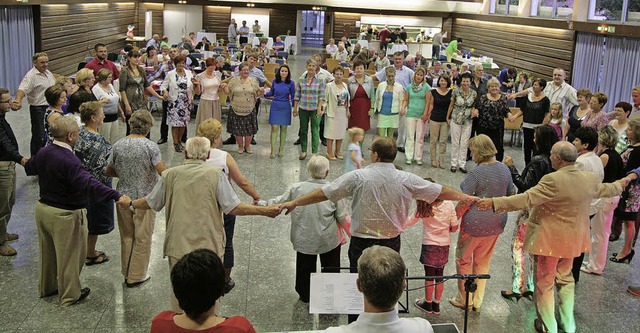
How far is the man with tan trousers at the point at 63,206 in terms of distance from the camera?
193 inches

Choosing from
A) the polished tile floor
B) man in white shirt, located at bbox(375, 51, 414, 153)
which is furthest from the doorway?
the polished tile floor

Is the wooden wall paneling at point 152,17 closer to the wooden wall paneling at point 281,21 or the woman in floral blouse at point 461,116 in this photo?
the wooden wall paneling at point 281,21

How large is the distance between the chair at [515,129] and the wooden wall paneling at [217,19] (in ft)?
62.9

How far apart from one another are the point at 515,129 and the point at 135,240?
27.7 feet

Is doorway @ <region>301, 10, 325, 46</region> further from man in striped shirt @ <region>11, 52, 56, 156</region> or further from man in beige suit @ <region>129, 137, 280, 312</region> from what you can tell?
man in beige suit @ <region>129, 137, 280, 312</region>

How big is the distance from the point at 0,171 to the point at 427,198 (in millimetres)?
3963

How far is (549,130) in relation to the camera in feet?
18.8

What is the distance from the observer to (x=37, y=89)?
28.2 feet

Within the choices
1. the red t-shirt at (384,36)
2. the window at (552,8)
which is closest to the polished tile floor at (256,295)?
the window at (552,8)

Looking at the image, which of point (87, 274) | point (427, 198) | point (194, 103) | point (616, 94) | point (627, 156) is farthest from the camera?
point (616, 94)

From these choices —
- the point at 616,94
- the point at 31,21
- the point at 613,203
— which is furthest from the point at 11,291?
the point at 616,94

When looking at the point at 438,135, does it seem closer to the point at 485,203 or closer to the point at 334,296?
the point at 485,203

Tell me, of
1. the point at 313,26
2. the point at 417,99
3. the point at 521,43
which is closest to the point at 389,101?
the point at 417,99

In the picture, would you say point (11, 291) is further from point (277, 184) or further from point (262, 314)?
point (277, 184)
